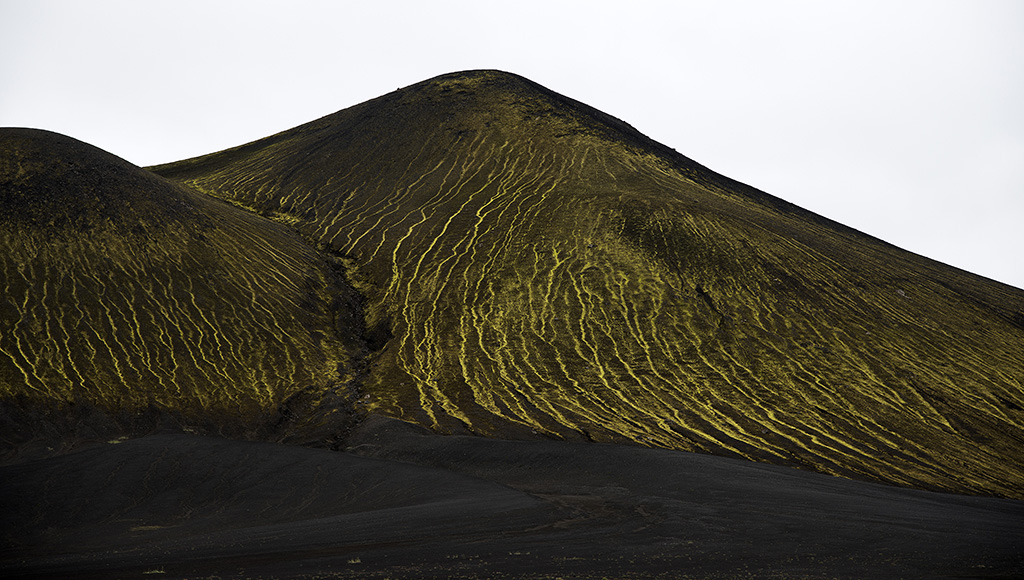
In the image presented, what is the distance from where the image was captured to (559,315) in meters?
22.9

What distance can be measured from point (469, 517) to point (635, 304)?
14.4 metres

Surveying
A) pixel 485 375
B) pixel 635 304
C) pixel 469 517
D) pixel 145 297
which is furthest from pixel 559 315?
pixel 469 517

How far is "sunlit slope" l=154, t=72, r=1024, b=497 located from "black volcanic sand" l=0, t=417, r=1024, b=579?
8.98 ft

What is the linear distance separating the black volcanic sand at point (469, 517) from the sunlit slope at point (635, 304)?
2.74 meters

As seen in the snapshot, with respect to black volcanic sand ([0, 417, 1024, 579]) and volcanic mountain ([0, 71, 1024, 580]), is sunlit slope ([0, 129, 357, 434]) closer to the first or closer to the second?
volcanic mountain ([0, 71, 1024, 580])

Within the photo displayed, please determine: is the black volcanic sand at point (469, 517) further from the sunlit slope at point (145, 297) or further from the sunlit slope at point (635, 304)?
the sunlit slope at point (145, 297)

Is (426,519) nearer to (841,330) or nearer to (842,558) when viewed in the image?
(842,558)

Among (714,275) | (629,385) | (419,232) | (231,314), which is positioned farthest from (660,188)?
(231,314)

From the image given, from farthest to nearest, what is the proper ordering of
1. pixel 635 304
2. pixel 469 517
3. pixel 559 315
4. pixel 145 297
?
1. pixel 635 304
2. pixel 559 315
3. pixel 145 297
4. pixel 469 517

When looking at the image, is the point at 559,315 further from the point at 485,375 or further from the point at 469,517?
the point at 469,517

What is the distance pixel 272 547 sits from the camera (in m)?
8.80

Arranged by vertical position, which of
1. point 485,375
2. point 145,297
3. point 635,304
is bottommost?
point 485,375

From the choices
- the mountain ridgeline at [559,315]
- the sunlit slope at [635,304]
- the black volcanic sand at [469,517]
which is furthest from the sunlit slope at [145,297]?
the black volcanic sand at [469,517]

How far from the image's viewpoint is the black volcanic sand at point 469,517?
7.91 m
